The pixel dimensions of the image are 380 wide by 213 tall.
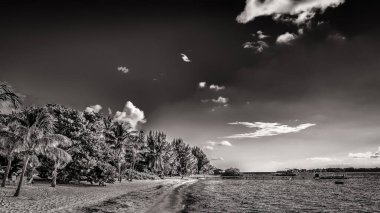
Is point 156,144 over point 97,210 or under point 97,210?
over

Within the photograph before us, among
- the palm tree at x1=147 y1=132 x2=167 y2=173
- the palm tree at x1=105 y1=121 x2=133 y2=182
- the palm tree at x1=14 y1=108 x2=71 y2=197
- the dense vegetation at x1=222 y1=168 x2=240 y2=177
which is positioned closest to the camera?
the palm tree at x1=14 y1=108 x2=71 y2=197

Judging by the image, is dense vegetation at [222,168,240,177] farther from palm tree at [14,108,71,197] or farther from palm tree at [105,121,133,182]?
palm tree at [14,108,71,197]

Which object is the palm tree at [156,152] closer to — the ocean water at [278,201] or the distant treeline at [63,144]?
the distant treeline at [63,144]

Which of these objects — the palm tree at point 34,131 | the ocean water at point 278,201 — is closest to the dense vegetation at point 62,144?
the palm tree at point 34,131

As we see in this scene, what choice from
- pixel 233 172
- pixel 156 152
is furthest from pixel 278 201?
pixel 233 172

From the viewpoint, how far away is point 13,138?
22781mm

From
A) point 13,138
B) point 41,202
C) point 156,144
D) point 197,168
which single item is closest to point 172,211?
point 41,202

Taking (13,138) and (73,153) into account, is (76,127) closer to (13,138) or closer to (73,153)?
(73,153)

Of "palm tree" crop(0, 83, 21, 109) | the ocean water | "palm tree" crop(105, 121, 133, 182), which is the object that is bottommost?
the ocean water

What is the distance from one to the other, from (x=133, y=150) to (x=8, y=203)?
4357 cm

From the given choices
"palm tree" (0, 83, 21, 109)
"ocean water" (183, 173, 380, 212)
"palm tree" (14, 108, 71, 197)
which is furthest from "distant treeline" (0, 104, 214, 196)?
"ocean water" (183, 173, 380, 212)

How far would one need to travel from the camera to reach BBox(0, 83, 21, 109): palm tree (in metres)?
13.9

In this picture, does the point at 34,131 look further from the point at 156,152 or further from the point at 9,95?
the point at 156,152

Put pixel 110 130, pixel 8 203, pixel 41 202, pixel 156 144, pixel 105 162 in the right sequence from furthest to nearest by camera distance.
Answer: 1. pixel 156 144
2. pixel 110 130
3. pixel 105 162
4. pixel 41 202
5. pixel 8 203
